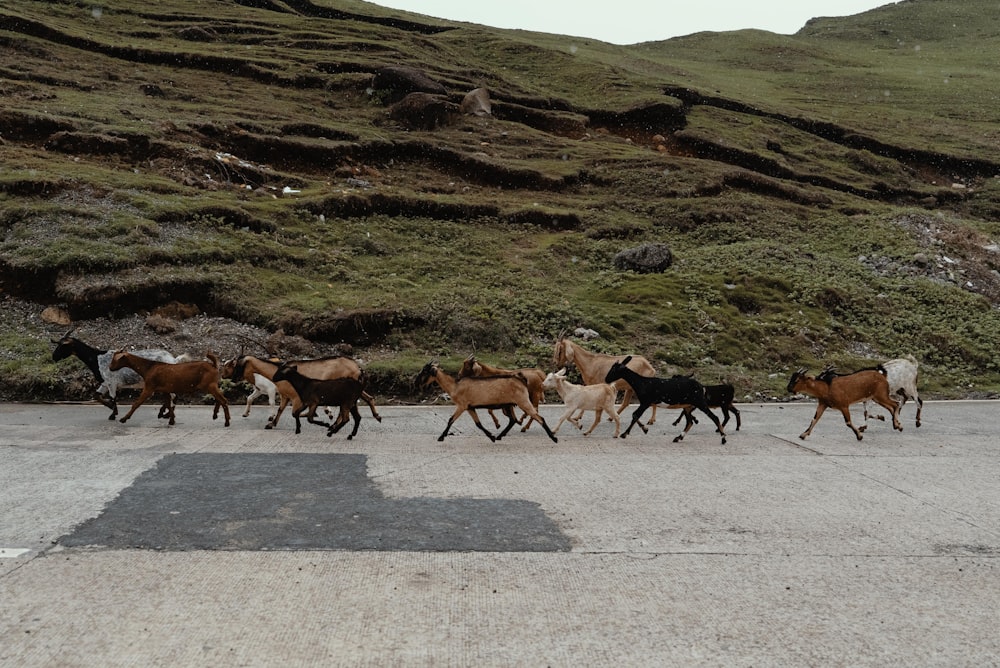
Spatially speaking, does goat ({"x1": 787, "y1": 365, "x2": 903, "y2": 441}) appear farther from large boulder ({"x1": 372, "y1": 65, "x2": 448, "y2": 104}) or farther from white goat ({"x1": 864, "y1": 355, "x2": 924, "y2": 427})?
large boulder ({"x1": 372, "y1": 65, "x2": 448, "y2": 104})

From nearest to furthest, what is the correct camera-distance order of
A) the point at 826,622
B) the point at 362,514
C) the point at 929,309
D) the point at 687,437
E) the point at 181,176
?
the point at 826,622 → the point at 362,514 → the point at 687,437 → the point at 929,309 → the point at 181,176

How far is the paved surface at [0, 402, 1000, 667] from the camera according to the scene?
523cm

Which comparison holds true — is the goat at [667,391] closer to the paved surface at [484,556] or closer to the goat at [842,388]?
the paved surface at [484,556]

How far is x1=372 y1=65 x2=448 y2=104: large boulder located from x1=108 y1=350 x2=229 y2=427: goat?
128ft

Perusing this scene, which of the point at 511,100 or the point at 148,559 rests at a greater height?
the point at 511,100

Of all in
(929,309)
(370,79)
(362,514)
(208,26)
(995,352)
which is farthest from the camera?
(208,26)

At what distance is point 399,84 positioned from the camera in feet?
166

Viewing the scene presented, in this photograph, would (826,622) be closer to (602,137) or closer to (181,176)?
(181,176)

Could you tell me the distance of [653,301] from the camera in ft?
82.3

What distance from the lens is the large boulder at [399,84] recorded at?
49938mm

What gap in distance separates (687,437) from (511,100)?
148 feet

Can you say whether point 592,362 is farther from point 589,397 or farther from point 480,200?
point 480,200

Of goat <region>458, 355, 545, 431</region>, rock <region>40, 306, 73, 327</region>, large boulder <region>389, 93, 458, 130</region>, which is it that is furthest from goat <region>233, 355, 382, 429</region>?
large boulder <region>389, 93, 458, 130</region>

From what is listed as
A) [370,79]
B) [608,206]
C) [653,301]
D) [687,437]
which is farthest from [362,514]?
[370,79]
